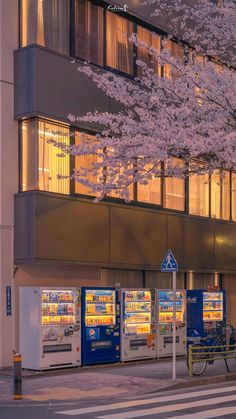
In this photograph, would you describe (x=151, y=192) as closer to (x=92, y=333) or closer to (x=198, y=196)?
(x=198, y=196)

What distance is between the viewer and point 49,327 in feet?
57.2

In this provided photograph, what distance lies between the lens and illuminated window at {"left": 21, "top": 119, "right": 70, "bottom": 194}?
18.7 metres

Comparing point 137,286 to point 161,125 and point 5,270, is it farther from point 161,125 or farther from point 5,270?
point 161,125

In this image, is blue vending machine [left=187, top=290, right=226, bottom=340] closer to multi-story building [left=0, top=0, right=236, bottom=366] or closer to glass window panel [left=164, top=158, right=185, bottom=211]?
multi-story building [left=0, top=0, right=236, bottom=366]

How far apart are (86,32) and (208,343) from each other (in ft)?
31.3

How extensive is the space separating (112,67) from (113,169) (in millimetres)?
4631

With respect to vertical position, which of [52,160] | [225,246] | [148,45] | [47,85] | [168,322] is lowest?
[168,322]

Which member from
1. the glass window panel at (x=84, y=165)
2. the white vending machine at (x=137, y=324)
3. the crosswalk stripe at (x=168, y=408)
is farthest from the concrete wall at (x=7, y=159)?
the crosswalk stripe at (x=168, y=408)

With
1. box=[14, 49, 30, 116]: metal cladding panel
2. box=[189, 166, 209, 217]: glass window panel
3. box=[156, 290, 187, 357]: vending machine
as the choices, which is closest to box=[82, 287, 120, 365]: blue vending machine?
box=[156, 290, 187, 357]: vending machine

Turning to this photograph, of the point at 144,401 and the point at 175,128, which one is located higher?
the point at 175,128

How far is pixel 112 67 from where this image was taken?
21.7m

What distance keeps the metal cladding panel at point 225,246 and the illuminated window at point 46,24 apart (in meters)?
9.22

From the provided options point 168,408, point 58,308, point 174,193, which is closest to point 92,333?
point 58,308

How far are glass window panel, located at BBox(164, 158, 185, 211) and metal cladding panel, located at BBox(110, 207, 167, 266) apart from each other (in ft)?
3.51
